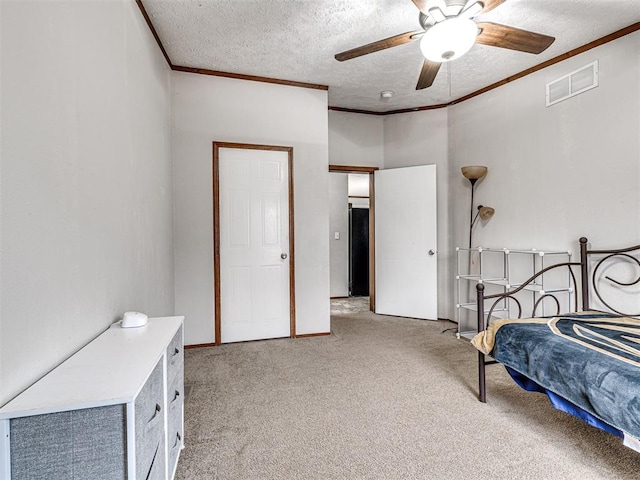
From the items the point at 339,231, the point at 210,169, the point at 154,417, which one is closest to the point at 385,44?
the point at 210,169

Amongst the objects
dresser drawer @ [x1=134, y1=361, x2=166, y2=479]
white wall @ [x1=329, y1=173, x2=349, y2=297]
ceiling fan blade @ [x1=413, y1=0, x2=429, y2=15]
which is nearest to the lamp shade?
ceiling fan blade @ [x1=413, y1=0, x2=429, y2=15]

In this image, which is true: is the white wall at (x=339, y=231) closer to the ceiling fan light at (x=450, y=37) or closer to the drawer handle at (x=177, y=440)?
the ceiling fan light at (x=450, y=37)

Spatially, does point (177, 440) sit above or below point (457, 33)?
below

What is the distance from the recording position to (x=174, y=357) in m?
1.58

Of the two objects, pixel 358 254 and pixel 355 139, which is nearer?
pixel 355 139

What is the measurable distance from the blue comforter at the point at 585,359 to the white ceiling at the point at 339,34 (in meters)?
2.12

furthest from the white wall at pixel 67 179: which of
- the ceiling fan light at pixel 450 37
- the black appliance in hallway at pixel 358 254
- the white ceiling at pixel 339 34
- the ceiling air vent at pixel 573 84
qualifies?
the black appliance in hallway at pixel 358 254

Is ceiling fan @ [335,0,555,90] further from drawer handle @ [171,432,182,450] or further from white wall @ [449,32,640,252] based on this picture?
drawer handle @ [171,432,182,450]

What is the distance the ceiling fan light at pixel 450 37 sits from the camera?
5.94 feet

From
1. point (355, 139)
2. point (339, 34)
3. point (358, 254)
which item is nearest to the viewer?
point (339, 34)

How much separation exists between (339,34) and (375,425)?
279 centimetres

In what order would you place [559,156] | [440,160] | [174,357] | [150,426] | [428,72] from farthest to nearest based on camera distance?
1. [440,160]
2. [559,156]
3. [428,72]
4. [174,357]
5. [150,426]

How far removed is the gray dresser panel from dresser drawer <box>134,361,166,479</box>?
0.18 ft

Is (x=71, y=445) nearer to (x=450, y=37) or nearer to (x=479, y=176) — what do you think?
(x=450, y=37)
